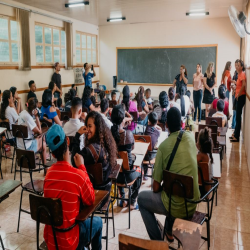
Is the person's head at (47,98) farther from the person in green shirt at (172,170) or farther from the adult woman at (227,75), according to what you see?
the adult woman at (227,75)

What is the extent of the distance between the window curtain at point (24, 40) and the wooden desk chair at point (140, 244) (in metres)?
6.63

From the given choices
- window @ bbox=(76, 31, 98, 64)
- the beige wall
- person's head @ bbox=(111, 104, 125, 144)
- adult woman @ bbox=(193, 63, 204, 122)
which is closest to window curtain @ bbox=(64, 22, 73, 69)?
the beige wall

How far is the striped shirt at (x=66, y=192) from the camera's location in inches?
70.7

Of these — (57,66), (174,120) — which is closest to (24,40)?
(57,66)

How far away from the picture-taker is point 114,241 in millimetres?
2727

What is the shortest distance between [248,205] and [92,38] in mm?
9204

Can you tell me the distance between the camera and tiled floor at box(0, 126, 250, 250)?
2.70m

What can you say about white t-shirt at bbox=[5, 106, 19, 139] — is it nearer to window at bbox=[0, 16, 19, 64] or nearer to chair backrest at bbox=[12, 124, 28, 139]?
chair backrest at bbox=[12, 124, 28, 139]

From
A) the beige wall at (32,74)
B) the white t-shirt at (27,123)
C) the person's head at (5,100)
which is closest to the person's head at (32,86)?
the beige wall at (32,74)

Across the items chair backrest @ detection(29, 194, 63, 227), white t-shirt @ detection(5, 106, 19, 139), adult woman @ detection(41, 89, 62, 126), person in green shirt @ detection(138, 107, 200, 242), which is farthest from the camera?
white t-shirt @ detection(5, 106, 19, 139)

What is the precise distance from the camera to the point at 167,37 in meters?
10.2

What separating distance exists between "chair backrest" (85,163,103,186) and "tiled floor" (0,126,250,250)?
703 mm

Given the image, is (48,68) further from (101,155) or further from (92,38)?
(101,155)

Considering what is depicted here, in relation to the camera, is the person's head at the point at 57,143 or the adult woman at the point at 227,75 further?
the adult woman at the point at 227,75
